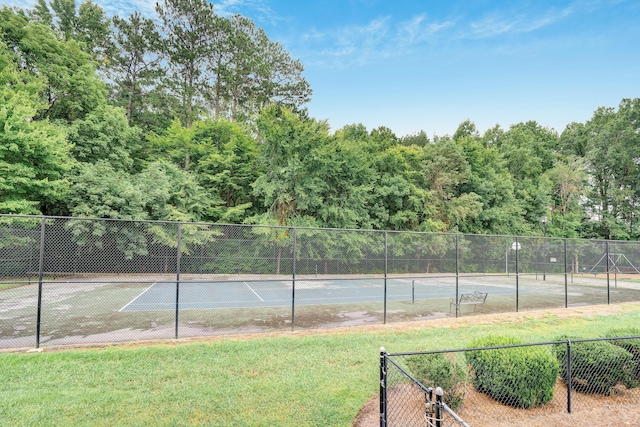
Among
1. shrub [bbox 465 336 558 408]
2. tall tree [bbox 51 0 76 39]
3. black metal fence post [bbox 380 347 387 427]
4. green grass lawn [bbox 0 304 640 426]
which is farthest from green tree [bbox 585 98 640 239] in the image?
tall tree [bbox 51 0 76 39]

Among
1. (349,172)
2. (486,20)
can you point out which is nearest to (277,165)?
(349,172)

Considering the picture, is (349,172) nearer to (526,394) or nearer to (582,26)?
(582,26)

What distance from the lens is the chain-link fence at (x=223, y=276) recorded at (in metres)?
8.71

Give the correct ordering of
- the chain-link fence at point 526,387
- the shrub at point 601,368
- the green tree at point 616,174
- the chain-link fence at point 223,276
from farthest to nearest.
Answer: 1. the green tree at point 616,174
2. the chain-link fence at point 223,276
3. the shrub at point 601,368
4. the chain-link fence at point 526,387

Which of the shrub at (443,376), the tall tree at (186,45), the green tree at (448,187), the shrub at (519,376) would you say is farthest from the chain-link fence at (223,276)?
the tall tree at (186,45)

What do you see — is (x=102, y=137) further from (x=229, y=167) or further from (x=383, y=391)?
(x=383, y=391)

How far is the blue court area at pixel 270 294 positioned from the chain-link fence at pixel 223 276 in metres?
0.08

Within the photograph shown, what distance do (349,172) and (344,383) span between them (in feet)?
71.1

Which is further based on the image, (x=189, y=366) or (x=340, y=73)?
(x=340, y=73)

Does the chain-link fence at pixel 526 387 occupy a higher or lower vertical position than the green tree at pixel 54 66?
lower

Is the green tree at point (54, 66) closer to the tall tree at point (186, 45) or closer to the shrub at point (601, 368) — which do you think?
the tall tree at point (186, 45)

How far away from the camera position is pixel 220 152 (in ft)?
90.1

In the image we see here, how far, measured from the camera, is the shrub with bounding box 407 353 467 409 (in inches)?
169

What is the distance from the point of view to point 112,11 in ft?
100.0
